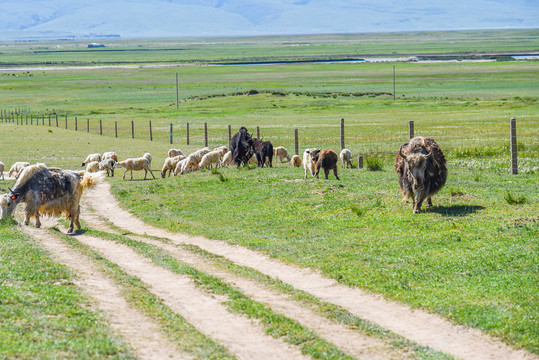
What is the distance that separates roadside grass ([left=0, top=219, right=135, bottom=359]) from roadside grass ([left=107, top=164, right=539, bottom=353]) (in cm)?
456

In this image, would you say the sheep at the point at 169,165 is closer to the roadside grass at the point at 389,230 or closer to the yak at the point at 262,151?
the yak at the point at 262,151

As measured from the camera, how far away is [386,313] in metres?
11.2

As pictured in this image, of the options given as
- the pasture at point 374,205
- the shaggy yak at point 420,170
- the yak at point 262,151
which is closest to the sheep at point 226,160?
the yak at point 262,151

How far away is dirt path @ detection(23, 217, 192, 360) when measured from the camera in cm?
923

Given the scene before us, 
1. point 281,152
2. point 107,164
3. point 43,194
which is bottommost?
point 107,164

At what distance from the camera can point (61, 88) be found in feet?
391

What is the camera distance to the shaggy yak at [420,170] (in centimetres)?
1772

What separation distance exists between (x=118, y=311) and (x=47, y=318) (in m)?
1.06

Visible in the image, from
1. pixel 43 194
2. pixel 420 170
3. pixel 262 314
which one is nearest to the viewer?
pixel 262 314

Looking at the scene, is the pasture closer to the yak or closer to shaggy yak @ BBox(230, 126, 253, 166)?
the yak

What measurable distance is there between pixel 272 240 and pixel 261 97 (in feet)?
233

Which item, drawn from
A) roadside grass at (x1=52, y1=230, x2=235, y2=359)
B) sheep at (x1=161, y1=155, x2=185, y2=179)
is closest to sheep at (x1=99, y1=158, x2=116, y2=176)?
sheep at (x1=161, y1=155, x2=185, y2=179)

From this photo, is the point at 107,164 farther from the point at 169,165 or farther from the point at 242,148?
the point at 242,148

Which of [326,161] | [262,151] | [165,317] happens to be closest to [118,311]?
[165,317]
